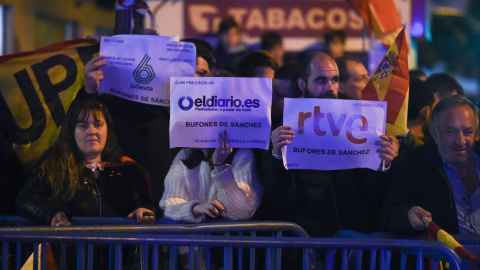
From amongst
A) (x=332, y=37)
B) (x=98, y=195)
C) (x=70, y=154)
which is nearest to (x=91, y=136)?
(x=70, y=154)

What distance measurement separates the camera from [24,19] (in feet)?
46.9

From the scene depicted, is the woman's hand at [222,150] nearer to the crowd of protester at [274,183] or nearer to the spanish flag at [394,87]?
the crowd of protester at [274,183]

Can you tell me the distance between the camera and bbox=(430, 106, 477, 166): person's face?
518 centimetres

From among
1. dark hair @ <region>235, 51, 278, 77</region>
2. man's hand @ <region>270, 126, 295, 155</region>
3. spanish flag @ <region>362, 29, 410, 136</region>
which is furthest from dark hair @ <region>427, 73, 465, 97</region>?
man's hand @ <region>270, 126, 295, 155</region>

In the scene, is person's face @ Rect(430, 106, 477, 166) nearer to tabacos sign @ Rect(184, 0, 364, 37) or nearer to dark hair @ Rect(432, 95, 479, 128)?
dark hair @ Rect(432, 95, 479, 128)

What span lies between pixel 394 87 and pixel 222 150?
1.31 metres

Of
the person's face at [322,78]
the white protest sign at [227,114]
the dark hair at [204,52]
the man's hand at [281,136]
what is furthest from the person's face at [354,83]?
the man's hand at [281,136]

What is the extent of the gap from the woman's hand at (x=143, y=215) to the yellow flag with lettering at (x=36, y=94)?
112cm

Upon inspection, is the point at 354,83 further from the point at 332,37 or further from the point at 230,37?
the point at 332,37

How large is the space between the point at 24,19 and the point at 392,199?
10.7 metres

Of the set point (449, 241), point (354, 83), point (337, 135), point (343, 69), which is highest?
point (343, 69)

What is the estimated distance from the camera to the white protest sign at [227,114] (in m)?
5.11

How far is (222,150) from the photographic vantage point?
5.05 meters

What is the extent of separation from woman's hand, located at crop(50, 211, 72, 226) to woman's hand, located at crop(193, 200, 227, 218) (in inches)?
31.0
